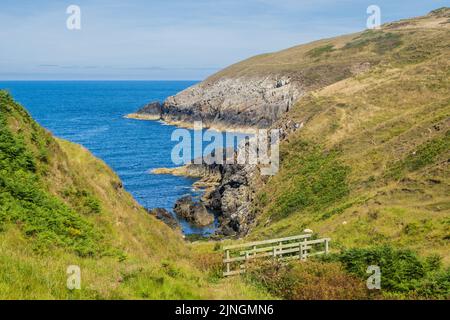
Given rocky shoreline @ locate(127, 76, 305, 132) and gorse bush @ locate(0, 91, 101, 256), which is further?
rocky shoreline @ locate(127, 76, 305, 132)

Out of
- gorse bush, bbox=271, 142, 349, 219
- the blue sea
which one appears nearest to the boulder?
the blue sea

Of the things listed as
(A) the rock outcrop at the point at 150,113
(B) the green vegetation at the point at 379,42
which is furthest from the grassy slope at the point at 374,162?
(A) the rock outcrop at the point at 150,113

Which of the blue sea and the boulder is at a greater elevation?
the blue sea

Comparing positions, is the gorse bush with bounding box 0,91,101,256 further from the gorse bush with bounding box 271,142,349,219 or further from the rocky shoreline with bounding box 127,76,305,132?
the rocky shoreline with bounding box 127,76,305,132

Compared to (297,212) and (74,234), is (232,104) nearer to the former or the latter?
(297,212)

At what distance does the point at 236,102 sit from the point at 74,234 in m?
140

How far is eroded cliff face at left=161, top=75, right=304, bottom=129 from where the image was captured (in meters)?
142

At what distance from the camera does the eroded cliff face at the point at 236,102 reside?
142 meters

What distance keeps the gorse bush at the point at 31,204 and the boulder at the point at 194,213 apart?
3944 centimetres

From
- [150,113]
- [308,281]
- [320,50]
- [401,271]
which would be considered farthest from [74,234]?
[150,113]

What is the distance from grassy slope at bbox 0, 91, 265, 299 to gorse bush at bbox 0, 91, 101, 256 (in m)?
0.04

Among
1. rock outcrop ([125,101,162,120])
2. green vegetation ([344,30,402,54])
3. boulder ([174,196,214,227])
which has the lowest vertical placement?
boulder ([174,196,214,227])

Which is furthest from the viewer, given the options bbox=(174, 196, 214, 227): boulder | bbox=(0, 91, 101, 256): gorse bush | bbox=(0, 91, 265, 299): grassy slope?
bbox=(174, 196, 214, 227): boulder

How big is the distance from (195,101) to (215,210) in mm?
113749
